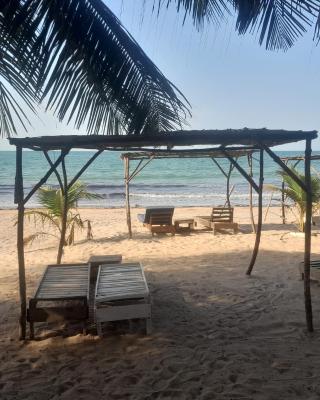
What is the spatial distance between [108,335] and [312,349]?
6.96 feet

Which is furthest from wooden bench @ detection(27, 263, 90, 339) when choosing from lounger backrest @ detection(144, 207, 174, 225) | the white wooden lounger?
lounger backrest @ detection(144, 207, 174, 225)

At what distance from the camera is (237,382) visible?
322 centimetres

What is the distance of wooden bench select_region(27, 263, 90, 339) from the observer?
4.08 m

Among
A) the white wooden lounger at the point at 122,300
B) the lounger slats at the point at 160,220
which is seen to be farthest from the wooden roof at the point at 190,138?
the lounger slats at the point at 160,220

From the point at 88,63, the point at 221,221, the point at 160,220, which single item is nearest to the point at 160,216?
the point at 160,220

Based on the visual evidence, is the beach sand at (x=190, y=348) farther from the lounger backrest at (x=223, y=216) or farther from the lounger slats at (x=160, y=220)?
the lounger backrest at (x=223, y=216)

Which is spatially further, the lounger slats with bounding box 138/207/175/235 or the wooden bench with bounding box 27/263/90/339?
the lounger slats with bounding box 138/207/175/235

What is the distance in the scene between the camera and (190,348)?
3857 mm

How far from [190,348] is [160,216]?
732cm

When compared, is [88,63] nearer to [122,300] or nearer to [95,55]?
[95,55]

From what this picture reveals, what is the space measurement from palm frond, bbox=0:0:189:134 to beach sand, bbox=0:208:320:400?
222 cm

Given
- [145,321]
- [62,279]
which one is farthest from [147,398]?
[62,279]

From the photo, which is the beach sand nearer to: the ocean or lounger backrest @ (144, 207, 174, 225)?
lounger backrest @ (144, 207, 174, 225)

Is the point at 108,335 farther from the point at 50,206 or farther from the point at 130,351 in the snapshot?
the point at 50,206
